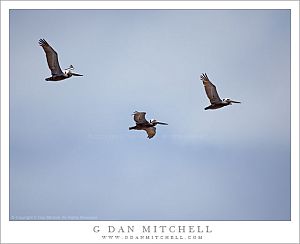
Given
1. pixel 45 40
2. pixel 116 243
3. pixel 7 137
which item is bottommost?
pixel 116 243

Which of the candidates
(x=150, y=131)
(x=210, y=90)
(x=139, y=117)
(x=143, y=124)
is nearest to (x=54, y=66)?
(x=139, y=117)

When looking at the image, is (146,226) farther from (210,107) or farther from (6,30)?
(6,30)

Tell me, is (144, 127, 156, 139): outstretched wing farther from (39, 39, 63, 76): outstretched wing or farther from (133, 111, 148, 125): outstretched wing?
(39, 39, 63, 76): outstretched wing

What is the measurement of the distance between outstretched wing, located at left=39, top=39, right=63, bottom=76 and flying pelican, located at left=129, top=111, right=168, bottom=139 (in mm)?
2599

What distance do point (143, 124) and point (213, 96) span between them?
217cm

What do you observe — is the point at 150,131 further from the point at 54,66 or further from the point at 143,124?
the point at 54,66

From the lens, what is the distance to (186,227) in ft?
114

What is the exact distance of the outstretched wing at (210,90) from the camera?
1412 inches

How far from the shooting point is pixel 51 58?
117 feet

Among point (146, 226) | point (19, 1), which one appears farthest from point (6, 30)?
point (146, 226)

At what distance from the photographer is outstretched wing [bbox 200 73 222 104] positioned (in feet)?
118

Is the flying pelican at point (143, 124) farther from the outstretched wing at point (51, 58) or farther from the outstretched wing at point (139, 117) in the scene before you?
the outstretched wing at point (51, 58)

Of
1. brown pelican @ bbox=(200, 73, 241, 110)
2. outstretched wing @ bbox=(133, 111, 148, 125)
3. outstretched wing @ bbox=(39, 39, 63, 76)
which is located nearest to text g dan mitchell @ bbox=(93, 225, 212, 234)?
outstretched wing @ bbox=(133, 111, 148, 125)

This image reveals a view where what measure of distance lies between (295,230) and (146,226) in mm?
4165
